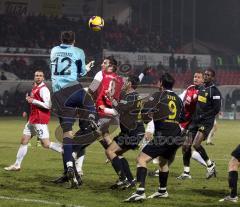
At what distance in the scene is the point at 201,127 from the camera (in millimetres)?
13570

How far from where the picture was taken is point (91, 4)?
50219 millimetres

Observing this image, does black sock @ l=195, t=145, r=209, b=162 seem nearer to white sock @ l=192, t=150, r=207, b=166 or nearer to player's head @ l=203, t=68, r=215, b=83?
white sock @ l=192, t=150, r=207, b=166

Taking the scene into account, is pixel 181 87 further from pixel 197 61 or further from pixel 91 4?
pixel 91 4

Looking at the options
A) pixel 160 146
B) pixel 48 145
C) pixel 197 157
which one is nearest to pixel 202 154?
pixel 197 157

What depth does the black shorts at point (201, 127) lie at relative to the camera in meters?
13.6

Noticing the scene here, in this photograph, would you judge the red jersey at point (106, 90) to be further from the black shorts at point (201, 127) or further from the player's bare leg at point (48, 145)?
the black shorts at point (201, 127)

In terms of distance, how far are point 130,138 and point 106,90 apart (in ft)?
3.81

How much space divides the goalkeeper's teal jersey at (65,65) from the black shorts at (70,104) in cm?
14

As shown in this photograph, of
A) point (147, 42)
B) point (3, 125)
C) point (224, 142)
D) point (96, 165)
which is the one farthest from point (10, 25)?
point (96, 165)

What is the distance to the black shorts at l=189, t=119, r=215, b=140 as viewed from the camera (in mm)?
13562

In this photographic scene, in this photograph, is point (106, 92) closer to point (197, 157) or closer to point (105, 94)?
point (105, 94)

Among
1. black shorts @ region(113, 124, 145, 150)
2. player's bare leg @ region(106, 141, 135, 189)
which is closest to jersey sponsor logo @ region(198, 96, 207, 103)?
black shorts @ region(113, 124, 145, 150)

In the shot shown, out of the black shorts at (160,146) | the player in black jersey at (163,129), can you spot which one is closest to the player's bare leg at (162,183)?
the player in black jersey at (163,129)

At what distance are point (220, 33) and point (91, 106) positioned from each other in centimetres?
4395
